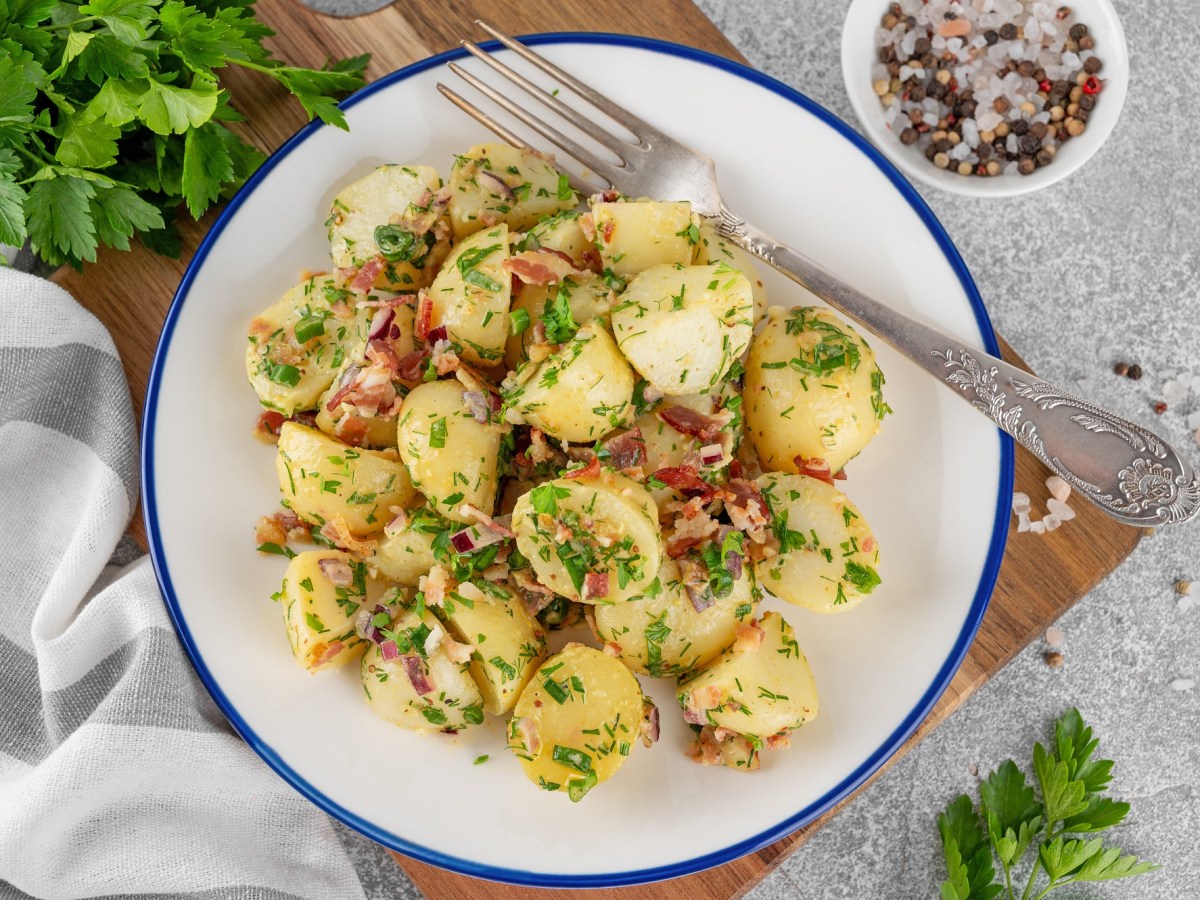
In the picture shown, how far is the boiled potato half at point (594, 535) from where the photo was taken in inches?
75.3

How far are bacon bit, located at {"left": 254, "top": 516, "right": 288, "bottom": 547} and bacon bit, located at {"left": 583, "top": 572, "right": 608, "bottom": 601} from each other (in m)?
0.78

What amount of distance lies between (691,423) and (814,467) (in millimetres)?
281

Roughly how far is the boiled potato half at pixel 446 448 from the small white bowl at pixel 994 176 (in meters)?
1.43

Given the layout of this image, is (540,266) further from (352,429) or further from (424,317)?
(352,429)

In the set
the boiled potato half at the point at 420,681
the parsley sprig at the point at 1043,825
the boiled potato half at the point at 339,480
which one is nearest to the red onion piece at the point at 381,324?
the boiled potato half at the point at 339,480

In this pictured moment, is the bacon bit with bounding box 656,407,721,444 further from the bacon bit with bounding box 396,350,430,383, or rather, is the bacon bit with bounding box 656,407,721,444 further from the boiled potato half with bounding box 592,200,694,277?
the bacon bit with bounding box 396,350,430,383

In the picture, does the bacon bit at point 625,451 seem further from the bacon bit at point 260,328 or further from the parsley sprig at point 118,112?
the parsley sprig at point 118,112

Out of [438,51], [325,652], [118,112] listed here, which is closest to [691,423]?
[325,652]

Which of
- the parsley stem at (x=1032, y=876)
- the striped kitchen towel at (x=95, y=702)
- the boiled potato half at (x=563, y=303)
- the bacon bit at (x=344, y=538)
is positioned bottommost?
the parsley stem at (x=1032, y=876)

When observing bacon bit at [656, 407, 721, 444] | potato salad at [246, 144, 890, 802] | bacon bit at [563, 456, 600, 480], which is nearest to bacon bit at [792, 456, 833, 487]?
potato salad at [246, 144, 890, 802]

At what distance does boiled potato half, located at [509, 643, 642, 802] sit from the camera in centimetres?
198

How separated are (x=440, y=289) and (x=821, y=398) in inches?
32.1

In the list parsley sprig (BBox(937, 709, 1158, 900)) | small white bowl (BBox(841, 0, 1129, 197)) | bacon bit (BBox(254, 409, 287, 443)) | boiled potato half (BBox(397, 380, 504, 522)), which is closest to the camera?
boiled potato half (BBox(397, 380, 504, 522))

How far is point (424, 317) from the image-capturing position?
2.12m
